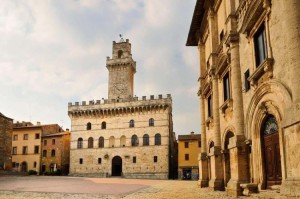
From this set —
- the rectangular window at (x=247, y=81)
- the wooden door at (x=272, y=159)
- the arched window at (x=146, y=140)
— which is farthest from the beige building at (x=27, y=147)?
the wooden door at (x=272, y=159)

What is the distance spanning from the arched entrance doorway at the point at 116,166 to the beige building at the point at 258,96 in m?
39.5

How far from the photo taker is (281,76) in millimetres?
9328

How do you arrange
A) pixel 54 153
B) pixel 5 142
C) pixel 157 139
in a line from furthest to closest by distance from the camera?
pixel 54 153 → pixel 157 139 → pixel 5 142

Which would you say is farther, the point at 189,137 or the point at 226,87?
the point at 189,137

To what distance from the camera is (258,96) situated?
11148 millimetres

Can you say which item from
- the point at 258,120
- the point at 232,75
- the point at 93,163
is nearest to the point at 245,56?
the point at 232,75

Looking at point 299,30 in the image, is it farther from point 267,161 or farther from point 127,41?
point 127,41

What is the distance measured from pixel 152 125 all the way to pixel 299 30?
1827 inches

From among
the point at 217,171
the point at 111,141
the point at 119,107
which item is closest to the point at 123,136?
the point at 111,141

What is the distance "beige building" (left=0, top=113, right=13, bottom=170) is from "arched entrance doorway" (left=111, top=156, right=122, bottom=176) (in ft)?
56.7

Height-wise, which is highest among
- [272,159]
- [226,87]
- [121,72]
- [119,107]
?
[121,72]

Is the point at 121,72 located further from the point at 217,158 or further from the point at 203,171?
the point at 217,158

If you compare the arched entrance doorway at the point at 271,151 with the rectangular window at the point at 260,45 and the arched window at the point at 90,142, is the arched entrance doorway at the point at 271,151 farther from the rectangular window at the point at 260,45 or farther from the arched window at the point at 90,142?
the arched window at the point at 90,142

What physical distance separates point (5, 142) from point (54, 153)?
47.1ft
